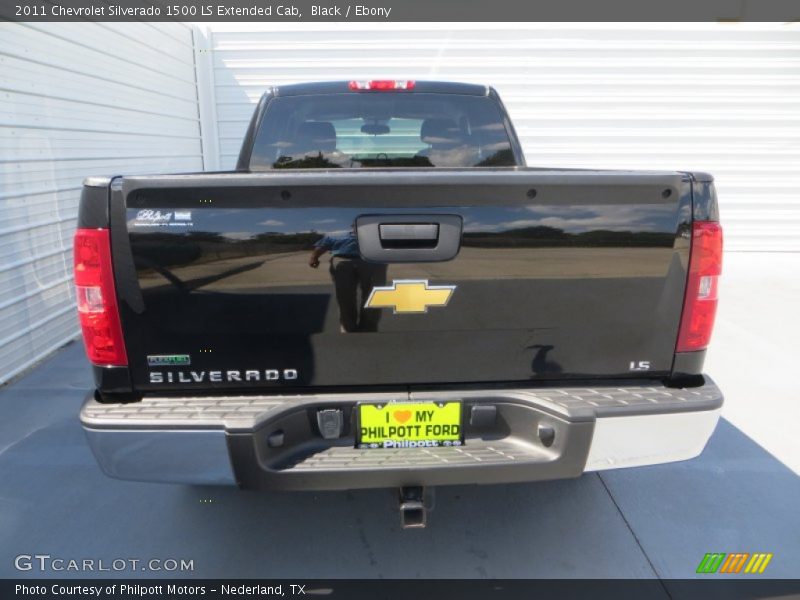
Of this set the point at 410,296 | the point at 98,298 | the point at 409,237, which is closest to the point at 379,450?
the point at 410,296

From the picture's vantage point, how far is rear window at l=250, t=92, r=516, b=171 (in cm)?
337

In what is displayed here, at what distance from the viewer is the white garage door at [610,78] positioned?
7.99 metres

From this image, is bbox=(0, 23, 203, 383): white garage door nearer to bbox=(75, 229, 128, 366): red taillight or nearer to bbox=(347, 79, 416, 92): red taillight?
bbox=(347, 79, 416, 92): red taillight

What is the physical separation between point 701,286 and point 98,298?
6.94 ft

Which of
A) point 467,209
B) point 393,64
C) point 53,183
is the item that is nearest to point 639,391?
point 467,209

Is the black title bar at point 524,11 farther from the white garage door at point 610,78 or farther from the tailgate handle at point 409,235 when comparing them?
the tailgate handle at point 409,235

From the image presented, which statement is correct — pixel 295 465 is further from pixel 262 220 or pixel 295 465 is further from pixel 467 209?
pixel 467 209

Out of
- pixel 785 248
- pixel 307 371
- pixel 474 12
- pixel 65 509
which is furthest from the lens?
pixel 785 248

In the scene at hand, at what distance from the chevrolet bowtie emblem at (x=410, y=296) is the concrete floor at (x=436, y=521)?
1.22 metres

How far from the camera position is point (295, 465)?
1.84m

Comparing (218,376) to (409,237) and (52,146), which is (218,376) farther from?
(52,146)

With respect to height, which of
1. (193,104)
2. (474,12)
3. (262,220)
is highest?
(474,12)

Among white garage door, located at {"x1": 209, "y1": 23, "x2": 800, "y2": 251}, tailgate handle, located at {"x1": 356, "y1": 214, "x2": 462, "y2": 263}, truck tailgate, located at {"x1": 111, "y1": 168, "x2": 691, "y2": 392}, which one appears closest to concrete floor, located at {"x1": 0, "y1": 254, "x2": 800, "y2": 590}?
truck tailgate, located at {"x1": 111, "y1": 168, "x2": 691, "y2": 392}

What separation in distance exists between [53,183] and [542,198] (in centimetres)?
463
